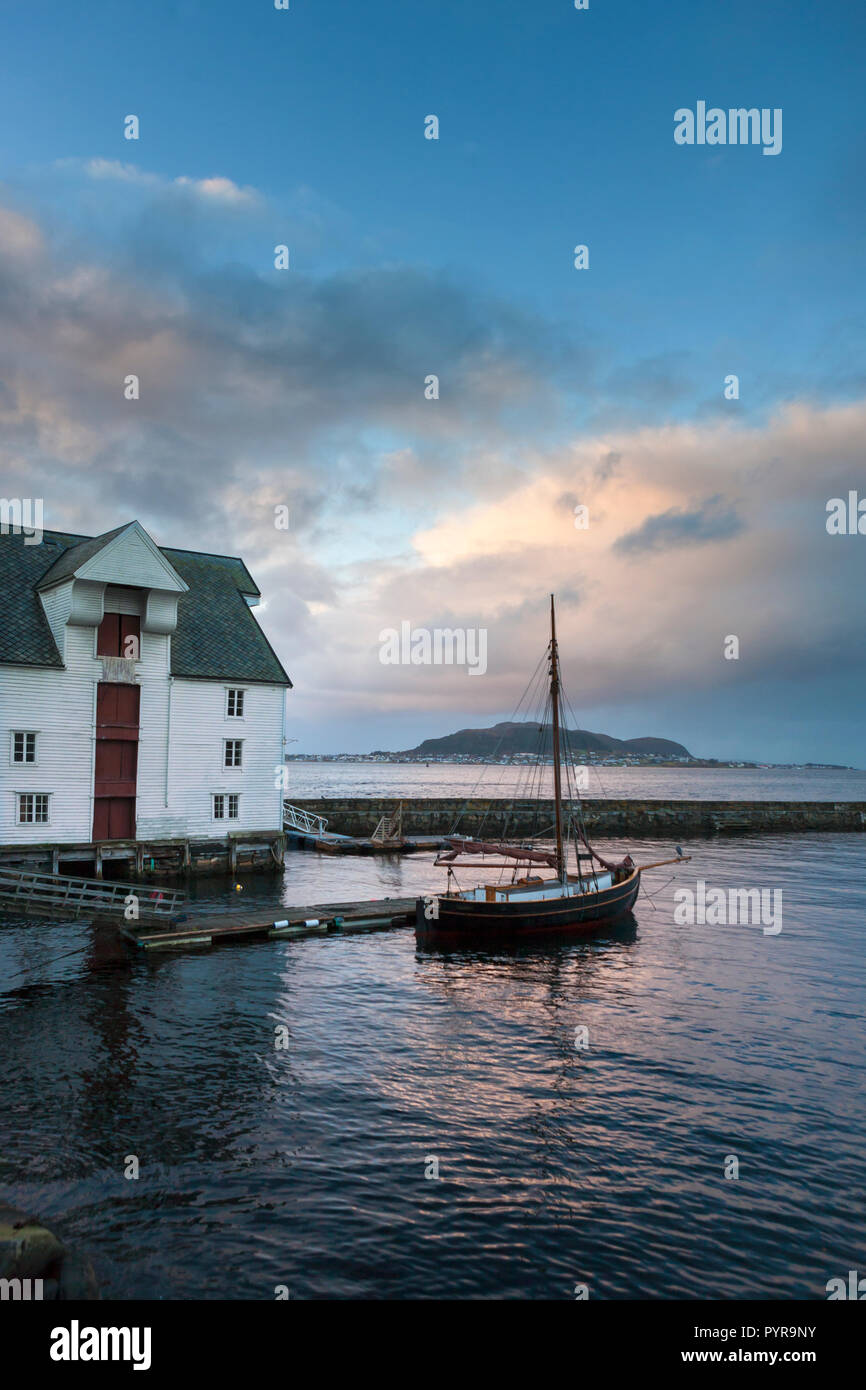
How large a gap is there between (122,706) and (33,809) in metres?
6.53

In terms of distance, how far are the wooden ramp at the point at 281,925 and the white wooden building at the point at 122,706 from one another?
10788mm

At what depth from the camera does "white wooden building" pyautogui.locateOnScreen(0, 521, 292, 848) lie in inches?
1487

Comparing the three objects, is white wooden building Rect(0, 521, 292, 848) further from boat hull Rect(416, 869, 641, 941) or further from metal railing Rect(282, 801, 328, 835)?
metal railing Rect(282, 801, 328, 835)

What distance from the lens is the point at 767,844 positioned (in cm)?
7331

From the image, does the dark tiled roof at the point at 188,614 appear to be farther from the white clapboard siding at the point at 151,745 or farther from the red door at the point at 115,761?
the red door at the point at 115,761

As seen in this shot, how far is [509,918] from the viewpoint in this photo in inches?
1266

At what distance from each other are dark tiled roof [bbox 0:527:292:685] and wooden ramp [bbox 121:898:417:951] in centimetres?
1571

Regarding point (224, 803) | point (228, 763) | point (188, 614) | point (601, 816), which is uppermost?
point (188, 614)

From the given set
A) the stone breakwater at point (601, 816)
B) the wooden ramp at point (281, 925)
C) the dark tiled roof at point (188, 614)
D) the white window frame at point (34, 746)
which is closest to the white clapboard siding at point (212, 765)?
→ the dark tiled roof at point (188, 614)

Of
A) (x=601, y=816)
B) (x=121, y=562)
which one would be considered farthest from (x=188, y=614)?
(x=601, y=816)

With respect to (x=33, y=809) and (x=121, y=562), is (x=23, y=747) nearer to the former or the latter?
(x=33, y=809)

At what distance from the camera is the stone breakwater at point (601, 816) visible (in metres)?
77.0
